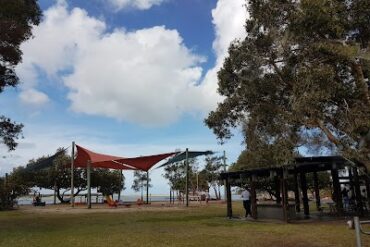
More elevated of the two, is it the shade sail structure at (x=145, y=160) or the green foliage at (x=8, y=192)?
the shade sail structure at (x=145, y=160)

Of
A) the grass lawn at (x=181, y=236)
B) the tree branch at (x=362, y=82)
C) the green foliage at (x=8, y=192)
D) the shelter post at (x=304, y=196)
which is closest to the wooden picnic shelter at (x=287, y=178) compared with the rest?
the shelter post at (x=304, y=196)

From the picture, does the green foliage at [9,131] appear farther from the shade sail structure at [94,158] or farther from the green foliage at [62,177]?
the green foliage at [62,177]

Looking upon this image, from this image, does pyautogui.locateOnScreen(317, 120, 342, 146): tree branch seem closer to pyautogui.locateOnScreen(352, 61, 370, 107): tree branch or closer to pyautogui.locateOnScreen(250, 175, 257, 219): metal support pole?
pyautogui.locateOnScreen(352, 61, 370, 107): tree branch

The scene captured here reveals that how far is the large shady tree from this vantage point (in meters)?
12.8

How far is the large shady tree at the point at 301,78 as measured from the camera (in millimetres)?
12812

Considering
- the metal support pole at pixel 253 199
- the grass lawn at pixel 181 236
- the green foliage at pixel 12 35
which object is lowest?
the grass lawn at pixel 181 236

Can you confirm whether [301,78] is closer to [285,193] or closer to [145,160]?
[285,193]

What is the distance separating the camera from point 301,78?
43.4 feet

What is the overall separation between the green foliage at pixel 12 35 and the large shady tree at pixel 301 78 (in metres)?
7.30

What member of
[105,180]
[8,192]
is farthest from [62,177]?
[8,192]

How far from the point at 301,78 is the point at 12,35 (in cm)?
931

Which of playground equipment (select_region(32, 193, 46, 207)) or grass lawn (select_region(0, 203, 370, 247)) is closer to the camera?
grass lawn (select_region(0, 203, 370, 247))

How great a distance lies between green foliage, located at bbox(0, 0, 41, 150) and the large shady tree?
24.0 ft

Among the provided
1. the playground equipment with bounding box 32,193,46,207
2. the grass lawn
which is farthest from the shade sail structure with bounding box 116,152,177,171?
the grass lawn
